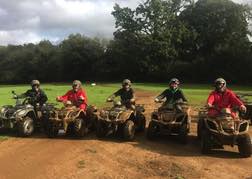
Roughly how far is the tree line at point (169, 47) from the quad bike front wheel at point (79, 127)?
141 feet

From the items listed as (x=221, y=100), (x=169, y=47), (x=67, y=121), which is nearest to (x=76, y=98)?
(x=67, y=121)

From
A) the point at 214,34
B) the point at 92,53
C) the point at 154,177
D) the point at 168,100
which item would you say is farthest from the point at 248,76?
the point at 154,177

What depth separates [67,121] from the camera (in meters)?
13.7

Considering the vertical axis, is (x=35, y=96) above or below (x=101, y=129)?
above

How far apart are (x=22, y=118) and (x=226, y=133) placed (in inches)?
249

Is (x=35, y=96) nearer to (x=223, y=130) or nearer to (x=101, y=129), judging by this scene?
(x=101, y=129)

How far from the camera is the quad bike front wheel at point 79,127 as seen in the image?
13.8 metres

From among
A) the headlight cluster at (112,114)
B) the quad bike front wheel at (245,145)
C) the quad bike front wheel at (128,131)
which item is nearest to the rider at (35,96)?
the headlight cluster at (112,114)

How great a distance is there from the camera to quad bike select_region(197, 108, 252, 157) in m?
11.5

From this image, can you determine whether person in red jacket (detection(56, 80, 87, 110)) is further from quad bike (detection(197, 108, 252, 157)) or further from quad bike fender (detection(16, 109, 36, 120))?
quad bike (detection(197, 108, 252, 157))

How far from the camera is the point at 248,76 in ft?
178

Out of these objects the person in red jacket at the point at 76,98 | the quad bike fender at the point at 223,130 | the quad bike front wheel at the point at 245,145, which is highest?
the person in red jacket at the point at 76,98

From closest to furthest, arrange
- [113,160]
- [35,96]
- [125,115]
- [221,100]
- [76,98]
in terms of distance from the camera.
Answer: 1. [113,160]
2. [221,100]
3. [125,115]
4. [76,98]
5. [35,96]

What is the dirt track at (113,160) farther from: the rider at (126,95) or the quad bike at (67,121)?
the rider at (126,95)
